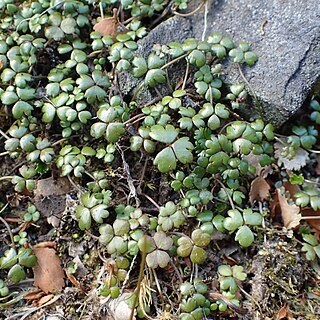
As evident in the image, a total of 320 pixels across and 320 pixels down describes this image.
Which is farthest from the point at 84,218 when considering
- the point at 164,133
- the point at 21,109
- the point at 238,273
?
the point at 238,273

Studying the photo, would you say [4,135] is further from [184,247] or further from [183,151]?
[184,247]

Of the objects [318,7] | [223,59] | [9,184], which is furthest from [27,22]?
[318,7]

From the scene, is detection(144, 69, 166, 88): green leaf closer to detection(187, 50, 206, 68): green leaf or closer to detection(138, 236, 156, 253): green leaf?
detection(187, 50, 206, 68): green leaf

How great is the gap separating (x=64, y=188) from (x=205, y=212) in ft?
2.46

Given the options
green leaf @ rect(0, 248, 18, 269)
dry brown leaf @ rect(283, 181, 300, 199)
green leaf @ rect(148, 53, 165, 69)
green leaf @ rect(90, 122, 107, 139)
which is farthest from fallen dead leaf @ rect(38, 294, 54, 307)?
dry brown leaf @ rect(283, 181, 300, 199)

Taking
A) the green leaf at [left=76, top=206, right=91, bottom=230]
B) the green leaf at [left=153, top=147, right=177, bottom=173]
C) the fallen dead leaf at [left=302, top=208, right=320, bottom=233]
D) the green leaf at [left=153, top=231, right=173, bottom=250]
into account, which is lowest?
the fallen dead leaf at [left=302, top=208, right=320, bottom=233]

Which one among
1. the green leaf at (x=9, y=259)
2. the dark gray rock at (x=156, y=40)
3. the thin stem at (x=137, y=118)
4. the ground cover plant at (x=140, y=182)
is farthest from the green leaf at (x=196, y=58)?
the green leaf at (x=9, y=259)

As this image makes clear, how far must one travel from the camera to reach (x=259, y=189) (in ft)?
7.82

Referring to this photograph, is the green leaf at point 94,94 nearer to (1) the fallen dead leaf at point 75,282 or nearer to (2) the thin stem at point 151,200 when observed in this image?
(2) the thin stem at point 151,200

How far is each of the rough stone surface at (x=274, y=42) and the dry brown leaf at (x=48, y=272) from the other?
94 cm

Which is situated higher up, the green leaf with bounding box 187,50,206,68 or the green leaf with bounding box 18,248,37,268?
the green leaf with bounding box 187,50,206,68

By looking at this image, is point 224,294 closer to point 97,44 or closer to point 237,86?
point 237,86

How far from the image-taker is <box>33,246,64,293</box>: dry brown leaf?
2199 millimetres

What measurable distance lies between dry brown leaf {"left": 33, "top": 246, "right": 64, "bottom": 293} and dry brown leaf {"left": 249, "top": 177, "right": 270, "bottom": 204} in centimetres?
105
